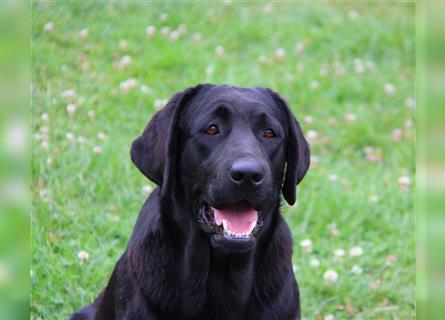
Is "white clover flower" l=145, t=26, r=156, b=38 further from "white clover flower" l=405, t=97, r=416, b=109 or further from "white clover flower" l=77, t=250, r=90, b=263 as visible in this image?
"white clover flower" l=77, t=250, r=90, b=263

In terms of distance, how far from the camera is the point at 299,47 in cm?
782

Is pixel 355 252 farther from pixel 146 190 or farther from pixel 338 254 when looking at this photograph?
pixel 146 190

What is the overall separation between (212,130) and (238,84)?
11.5 ft

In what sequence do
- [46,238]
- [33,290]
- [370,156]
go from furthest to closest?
[370,156], [46,238], [33,290]

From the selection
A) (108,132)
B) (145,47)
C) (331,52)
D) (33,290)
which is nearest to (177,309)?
(33,290)

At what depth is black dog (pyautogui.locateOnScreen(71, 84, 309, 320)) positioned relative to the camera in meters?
3.00

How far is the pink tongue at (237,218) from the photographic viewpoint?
2986 millimetres

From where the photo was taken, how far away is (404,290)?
4.50 m

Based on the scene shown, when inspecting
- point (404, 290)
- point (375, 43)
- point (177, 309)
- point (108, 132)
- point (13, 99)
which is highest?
point (13, 99)

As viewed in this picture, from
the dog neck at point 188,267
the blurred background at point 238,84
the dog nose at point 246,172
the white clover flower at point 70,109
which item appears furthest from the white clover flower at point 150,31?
the dog nose at point 246,172

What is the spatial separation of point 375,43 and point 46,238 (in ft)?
16.5

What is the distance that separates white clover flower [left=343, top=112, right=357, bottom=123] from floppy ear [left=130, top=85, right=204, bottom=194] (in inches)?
145

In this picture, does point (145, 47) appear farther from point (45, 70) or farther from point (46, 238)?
point (46, 238)

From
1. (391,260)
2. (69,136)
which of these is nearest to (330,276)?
(391,260)
